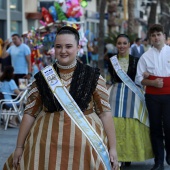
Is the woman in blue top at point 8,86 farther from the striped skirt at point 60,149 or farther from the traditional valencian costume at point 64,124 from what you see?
the striped skirt at point 60,149

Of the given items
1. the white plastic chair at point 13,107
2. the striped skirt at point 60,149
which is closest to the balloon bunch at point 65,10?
the white plastic chair at point 13,107

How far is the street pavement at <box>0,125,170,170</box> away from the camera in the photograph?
7878 millimetres

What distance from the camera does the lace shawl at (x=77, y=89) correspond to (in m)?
4.42

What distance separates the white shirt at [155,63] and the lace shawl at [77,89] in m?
2.68

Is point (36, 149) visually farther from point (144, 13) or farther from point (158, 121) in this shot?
point (144, 13)

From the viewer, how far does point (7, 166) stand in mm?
4605

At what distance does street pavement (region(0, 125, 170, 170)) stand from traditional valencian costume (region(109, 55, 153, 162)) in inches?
15.9

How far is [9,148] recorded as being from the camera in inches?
369

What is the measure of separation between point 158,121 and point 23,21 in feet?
62.9

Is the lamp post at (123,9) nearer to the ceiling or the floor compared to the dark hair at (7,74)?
nearer to the ceiling

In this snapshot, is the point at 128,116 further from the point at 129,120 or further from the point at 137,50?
the point at 137,50

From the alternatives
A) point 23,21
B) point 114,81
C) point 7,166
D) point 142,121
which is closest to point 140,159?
point 142,121

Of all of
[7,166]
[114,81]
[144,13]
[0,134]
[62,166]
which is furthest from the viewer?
[144,13]

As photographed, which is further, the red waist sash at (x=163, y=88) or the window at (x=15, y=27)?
the window at (x=15, y=27)
